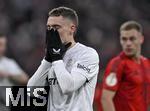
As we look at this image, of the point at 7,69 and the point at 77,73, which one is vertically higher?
the point at 77,73

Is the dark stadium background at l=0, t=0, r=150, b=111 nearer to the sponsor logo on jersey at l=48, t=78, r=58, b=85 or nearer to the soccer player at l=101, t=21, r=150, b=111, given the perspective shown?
the soccer player at l=101, t=21, r=150, b=111

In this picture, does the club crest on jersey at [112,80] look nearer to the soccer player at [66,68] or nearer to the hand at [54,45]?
the soccer player at [66,68]

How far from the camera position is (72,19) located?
15.3 ft

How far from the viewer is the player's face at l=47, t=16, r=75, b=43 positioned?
4469 mm

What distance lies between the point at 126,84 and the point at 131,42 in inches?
22.1

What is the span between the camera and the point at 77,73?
438 centimetres

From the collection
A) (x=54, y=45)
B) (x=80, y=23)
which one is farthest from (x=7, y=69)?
(x=80, y=23)

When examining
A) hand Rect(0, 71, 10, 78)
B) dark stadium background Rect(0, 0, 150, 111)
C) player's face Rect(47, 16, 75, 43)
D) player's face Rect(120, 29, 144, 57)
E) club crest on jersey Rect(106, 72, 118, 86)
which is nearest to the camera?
player's face Rect(47, 16, 75, 43)

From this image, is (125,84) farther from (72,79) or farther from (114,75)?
(72,79)

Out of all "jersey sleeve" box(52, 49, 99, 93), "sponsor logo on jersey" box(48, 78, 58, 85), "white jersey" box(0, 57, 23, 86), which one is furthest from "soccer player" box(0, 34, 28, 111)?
"jersey sleeve" box(52, 49, 99, 93)

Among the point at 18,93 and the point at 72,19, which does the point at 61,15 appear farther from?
the point at 18,93

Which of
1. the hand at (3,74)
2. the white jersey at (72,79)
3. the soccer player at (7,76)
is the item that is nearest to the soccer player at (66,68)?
the white jersey at (72,79)

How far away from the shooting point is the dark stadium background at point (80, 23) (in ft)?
40.1

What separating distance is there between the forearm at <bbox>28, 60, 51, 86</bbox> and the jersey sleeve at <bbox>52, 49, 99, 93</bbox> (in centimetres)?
18
